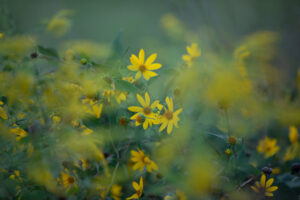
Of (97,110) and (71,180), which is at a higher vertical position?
(97,110)

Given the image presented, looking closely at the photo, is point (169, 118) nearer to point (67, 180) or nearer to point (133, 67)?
point (133, 67)

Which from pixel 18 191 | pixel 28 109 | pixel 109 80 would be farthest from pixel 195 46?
pixel 18 191

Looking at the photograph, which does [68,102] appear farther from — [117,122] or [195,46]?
[195,46]

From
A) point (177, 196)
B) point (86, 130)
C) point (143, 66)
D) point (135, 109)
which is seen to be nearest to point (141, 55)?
point (143, 66)

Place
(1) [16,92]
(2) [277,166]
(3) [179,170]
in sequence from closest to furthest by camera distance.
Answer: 1. (1) [16,92]
2. (3) [179,170]
3. (2) [277,166]

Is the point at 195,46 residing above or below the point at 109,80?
above

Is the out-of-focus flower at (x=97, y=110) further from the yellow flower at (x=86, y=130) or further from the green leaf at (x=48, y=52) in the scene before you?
the green leaf at (x=48, y=52)
